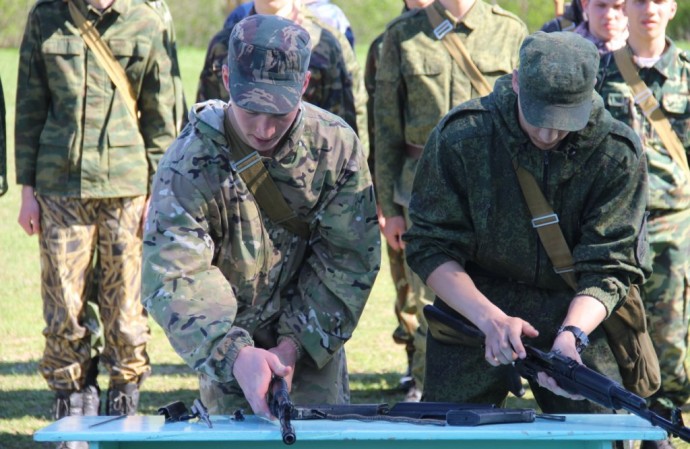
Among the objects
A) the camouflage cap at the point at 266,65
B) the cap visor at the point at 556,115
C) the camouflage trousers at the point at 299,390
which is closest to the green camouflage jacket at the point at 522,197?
the cap visor at the point at 556,115

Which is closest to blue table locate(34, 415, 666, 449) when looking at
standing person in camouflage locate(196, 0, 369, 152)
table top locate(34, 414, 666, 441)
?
table top locate(34, 414, 666, 441)

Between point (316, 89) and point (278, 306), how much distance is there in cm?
257

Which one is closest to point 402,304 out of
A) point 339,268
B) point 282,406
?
point 339,268

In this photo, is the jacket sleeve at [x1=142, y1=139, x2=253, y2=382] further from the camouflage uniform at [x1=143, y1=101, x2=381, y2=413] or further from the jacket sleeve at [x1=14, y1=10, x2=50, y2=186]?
the jacket sleeve at [x1=14, y1=10, x2=50, y2=186]

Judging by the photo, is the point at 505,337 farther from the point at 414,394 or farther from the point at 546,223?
the point at 414,394

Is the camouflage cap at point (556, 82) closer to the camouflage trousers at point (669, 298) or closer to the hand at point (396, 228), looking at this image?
the camouflage trousers at point (669, 298)

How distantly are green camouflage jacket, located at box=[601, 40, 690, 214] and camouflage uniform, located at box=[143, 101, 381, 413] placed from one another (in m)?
2.29

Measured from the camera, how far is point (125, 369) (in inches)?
243

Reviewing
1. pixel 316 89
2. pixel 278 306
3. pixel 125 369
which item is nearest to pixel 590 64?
pixel 278 306

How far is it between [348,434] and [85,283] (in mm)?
3233

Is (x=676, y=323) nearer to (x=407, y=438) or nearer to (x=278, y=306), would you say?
(x=278, y=306)

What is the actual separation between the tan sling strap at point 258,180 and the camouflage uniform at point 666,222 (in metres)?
2.56

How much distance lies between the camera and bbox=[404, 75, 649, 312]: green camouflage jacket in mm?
4070

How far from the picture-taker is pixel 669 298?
5.91 metres
